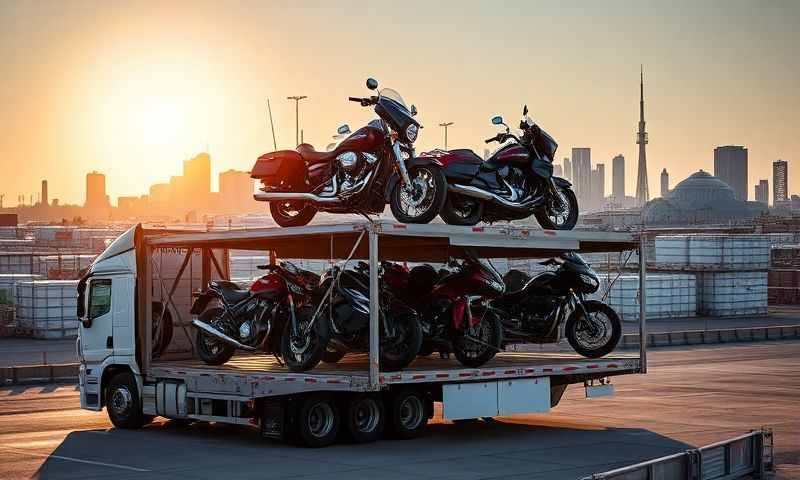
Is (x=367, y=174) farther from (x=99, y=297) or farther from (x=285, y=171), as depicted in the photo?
(x=99, y=297)

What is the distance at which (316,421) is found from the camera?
53.2ft

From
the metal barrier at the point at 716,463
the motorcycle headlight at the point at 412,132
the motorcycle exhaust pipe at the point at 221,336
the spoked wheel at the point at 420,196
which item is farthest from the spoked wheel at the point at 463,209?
the metal barrier at the point at 716,463

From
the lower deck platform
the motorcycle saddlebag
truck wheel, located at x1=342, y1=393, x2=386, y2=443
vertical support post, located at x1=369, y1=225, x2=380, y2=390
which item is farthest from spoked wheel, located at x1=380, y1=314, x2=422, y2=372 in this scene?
the motorcycle saddlebag

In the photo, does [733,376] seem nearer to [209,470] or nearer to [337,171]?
[337,171]

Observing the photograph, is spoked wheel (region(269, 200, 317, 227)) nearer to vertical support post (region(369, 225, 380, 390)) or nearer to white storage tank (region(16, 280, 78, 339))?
vertical support post (region(369, 225, 380, 390))

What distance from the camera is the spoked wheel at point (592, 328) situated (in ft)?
63.3

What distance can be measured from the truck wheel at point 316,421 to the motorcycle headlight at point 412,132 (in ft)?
12.9

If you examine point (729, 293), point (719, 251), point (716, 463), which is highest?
point (719, 251)

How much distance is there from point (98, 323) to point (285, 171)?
12.2 ft

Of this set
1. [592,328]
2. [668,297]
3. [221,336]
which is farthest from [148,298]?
[668,297]

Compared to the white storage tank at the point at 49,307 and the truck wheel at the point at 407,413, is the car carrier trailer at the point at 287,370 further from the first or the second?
the white storage tank at the point at 49,307

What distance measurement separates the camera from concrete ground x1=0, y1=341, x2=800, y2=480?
14.5 metres

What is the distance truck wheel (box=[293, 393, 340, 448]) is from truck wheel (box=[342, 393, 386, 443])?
6.7 inches

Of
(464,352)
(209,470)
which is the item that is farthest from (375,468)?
(464,352)
